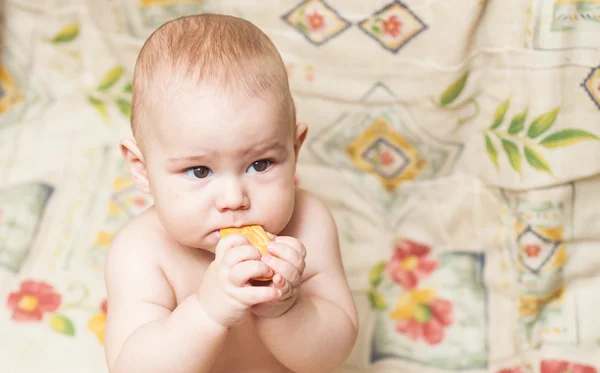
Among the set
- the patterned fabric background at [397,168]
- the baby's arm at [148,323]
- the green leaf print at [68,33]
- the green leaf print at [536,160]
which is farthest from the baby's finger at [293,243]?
the green leaf print at [68,33]

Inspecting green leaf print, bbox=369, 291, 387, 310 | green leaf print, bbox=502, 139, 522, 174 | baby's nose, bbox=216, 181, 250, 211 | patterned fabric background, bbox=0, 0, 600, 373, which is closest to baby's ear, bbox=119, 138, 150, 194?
baby's nose, bbox=216, 181, 250, 211

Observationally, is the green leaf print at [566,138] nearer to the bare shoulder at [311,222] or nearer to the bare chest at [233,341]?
the bare shoulder at [311,222]

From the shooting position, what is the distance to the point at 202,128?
0.81 meters

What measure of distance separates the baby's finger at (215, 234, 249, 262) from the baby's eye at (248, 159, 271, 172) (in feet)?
0.31

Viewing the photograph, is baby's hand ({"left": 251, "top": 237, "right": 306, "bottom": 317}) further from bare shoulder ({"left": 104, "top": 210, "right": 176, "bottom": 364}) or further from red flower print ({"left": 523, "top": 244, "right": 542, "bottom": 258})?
red flower print ({"left": 523, "top": 244, "right": 542, "bottom": 258})

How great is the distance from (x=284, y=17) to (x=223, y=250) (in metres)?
0.70

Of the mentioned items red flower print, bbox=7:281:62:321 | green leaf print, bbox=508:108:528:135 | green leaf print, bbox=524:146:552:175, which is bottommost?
red flower print, bbox=7:281:62:321

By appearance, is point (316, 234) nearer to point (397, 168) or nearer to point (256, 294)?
point (256, 294)

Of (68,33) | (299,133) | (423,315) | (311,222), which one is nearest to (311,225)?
(311,222)

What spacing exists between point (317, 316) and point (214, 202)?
0.18 meters

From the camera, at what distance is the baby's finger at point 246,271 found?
0.75 meters

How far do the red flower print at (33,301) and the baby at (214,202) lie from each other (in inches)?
14.0

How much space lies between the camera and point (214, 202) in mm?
838

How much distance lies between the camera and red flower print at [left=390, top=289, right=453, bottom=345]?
1.25m
